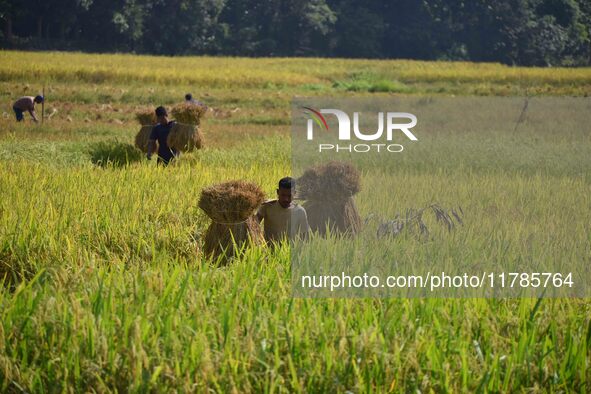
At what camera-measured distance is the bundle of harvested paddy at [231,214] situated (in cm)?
717

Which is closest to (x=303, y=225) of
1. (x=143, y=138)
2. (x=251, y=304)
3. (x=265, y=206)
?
(x=265, y=206)

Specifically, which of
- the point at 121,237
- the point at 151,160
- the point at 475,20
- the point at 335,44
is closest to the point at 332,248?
the point at 121,237

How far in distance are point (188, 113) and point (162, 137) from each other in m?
0.48

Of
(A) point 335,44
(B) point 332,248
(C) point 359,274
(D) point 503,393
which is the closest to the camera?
(D) point 503,393

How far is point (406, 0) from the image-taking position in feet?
242

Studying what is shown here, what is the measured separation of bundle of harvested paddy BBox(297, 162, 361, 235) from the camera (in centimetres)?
688

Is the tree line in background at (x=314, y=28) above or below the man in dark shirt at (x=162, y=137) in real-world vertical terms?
above

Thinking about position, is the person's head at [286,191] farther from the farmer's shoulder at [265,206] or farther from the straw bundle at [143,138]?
the straw bundle at [143,138]

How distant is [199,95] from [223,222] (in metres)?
23.4

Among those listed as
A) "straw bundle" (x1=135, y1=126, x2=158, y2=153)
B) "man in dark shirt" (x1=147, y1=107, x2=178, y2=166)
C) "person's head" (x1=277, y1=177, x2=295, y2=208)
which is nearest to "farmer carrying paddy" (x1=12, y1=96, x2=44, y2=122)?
"straw bundle" (x1=135, y1=126, x2=158, y2=153)

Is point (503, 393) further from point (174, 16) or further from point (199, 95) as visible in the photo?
point (174, 16)

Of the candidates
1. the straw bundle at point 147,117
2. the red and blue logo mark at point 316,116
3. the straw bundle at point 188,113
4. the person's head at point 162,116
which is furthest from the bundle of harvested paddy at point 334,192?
the straw bundle at point 147,117

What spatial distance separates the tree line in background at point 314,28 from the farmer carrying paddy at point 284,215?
51667 mm

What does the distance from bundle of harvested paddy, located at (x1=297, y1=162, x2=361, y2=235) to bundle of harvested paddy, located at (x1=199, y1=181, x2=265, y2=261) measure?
0.42 m
